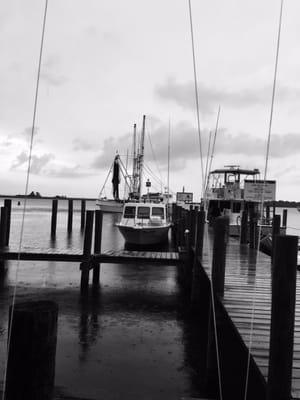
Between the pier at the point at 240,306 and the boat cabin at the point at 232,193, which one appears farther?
the boat cabin at the point at 232,193

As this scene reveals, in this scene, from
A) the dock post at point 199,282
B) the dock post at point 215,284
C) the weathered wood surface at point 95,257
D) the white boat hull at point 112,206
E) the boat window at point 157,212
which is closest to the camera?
the dock post at point 215,284

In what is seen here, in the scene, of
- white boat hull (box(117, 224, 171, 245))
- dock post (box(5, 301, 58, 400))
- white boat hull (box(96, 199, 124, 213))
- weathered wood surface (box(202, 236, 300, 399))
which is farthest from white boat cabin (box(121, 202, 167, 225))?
white boat hull (box(96, 199, 124, 213))

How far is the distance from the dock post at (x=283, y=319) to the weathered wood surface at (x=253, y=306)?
6.8 inches

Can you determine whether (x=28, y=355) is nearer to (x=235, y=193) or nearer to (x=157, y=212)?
(x=157, y=212)

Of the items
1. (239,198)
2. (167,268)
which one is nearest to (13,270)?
(167,268)

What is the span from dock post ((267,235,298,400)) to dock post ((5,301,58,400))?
1942 millimetres

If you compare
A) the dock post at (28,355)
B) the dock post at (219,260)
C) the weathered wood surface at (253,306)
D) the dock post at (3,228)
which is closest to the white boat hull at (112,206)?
the dock post at (3,228)

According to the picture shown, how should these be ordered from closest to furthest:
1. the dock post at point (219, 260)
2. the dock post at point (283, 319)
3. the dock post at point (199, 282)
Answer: the dock post at point (283, 319)
the dock post at point (219, 260)
the dock post at point (199, 282)

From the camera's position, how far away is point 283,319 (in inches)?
130

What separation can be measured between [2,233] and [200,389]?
9.52 meters

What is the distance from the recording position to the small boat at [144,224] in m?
23.7

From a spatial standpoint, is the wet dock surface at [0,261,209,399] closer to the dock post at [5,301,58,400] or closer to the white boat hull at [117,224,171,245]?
the dock post at [5,301,58,400]

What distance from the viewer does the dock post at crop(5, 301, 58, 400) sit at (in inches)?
141

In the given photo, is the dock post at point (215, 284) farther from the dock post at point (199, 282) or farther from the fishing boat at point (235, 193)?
the fishing boat at point (235, 193)
